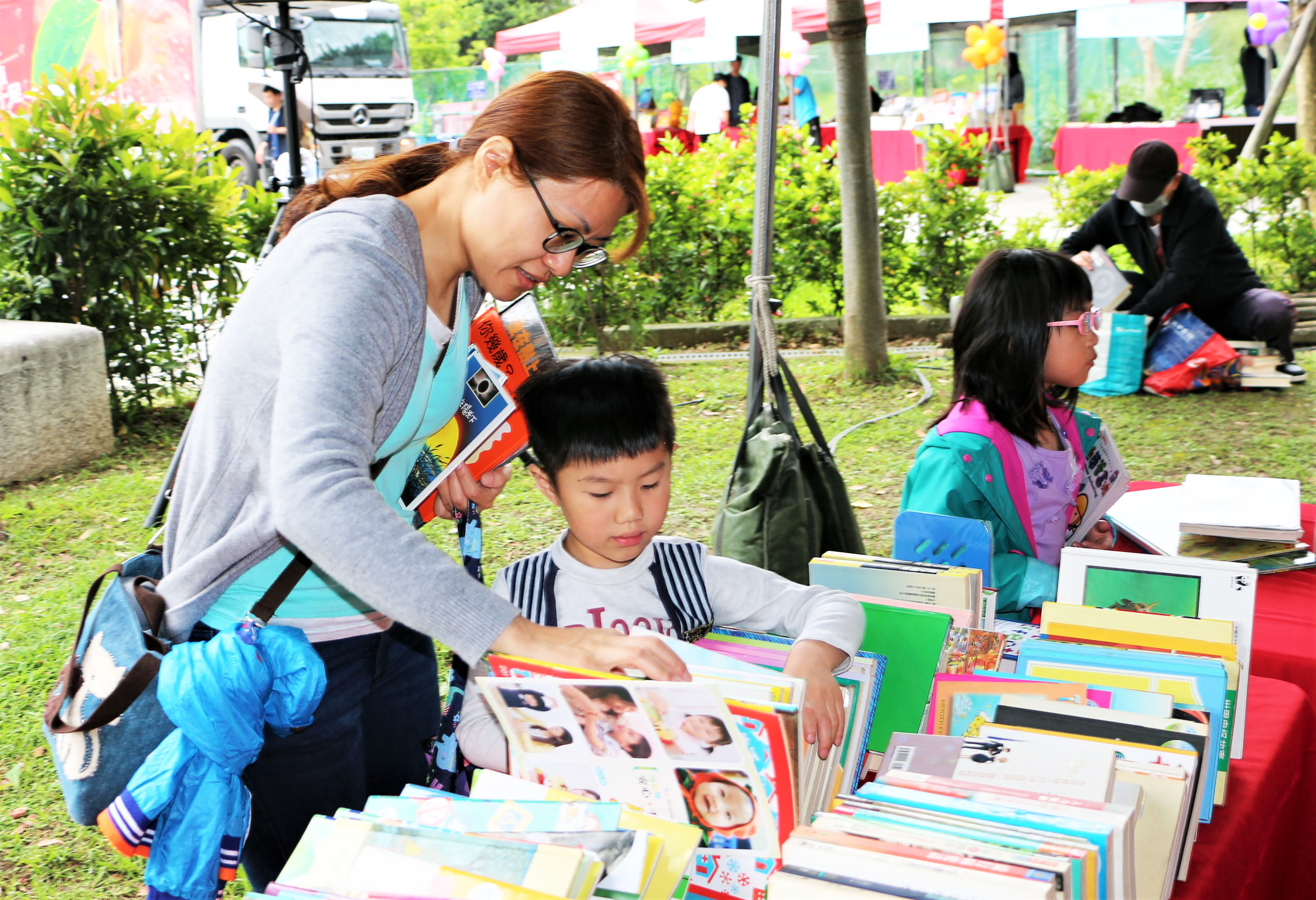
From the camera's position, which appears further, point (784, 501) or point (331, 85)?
point (331, 85)

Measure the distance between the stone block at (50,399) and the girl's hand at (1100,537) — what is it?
4641 millimetres

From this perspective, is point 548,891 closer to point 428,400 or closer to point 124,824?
point 124,824

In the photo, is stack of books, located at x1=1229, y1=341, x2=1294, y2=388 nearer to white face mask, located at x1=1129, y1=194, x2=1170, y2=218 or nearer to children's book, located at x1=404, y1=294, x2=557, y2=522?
white face mask, located at x1=1129, y1=194, x2=1170, y2=218

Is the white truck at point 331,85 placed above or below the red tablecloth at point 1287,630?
above

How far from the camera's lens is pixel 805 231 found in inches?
308

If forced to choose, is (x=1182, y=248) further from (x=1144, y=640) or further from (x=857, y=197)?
(x=1144, y=640)

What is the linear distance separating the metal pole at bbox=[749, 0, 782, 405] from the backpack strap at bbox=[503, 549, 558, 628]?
1371mm

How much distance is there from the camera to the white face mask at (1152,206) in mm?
6227

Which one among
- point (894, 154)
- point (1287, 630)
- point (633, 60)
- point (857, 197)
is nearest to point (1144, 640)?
point (1287, 630)

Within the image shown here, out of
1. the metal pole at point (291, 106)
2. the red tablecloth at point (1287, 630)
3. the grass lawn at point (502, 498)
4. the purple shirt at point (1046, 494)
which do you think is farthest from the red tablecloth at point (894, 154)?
the red tablecloth at point (1287, 630)

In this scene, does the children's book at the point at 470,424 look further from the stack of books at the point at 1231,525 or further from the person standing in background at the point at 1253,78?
the person standing in background at the point at 1253,78

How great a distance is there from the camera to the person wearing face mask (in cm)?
616

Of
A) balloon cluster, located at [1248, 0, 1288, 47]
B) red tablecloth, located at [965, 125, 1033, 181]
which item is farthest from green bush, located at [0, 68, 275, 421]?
balloon cluster, located at [1248, 0, 1288, 47]

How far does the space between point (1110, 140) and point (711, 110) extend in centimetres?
527
